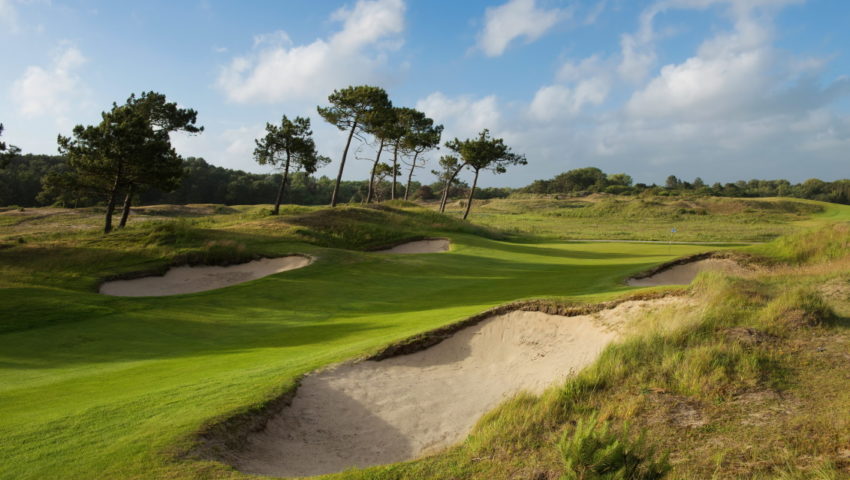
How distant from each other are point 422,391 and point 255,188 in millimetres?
89416

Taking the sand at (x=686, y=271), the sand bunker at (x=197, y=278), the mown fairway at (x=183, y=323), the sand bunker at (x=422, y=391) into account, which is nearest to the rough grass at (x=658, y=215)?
the mown fairway at (x=183, y=323)

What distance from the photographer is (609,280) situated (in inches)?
768

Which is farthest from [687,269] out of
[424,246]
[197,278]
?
[197,278]

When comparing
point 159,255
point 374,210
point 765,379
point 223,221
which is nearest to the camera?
point 765,379

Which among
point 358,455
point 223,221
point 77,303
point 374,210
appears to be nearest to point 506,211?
point 374,210

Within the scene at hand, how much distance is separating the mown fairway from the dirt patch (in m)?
1.21

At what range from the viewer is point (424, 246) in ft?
130

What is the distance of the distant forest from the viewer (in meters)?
71.2

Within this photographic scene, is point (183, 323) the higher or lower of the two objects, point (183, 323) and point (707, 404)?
the lower

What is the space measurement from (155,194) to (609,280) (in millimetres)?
83547

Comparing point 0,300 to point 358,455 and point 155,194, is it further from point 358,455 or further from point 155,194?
point 155,194

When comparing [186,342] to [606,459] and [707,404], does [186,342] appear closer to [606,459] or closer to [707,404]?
[606,459]

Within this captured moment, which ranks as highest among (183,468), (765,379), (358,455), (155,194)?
(155,194)

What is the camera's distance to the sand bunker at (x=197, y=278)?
2316cm
